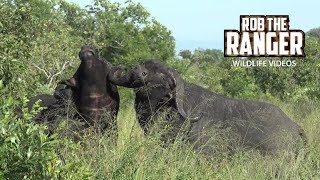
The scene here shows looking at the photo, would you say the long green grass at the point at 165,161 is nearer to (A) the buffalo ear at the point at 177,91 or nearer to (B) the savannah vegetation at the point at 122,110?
(B) the savannah vegetation at the point at 122,110

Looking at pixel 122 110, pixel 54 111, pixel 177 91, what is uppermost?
pixel 177 91

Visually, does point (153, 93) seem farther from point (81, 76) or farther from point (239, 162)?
point (239, 162)

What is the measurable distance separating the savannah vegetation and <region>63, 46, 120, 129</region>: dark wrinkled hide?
0.32 m

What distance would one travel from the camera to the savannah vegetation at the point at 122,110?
145 inches

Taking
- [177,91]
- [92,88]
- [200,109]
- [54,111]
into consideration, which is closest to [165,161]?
[54,111]

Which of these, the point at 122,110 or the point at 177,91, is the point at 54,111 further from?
the point at 122,110

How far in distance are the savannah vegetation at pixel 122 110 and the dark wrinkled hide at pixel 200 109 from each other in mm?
347

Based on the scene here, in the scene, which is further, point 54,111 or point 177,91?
point 177,91

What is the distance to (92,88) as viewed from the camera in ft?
23.8

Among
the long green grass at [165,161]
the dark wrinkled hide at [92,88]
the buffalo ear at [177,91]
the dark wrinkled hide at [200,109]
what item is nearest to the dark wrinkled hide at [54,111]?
the dark wrinkled hide at [92,88]

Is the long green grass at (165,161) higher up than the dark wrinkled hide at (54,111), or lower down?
lower down

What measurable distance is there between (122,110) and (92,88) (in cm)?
288

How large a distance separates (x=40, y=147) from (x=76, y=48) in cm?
1317

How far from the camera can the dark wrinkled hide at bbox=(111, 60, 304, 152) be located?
735cm
